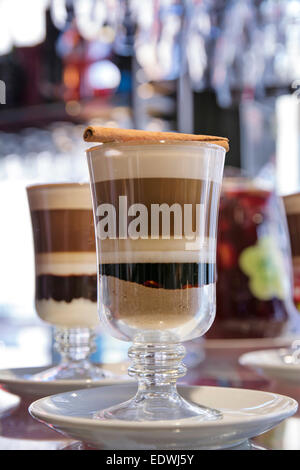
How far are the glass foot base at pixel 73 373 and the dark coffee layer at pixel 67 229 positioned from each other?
19cm

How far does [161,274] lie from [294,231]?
0.58 metres

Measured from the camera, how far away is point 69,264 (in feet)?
4.01

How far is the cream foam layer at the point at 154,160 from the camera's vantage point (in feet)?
2.69

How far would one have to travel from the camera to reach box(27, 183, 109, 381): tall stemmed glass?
3.96 ft

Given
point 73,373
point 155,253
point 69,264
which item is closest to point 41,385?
point 73,373

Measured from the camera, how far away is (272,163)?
343 centimetres

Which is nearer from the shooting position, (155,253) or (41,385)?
(155,253)

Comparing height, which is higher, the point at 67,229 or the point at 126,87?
the point at 126,87

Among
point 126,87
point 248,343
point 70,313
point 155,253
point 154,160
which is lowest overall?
point 248,343

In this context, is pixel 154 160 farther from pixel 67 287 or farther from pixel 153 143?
pixel 67 287

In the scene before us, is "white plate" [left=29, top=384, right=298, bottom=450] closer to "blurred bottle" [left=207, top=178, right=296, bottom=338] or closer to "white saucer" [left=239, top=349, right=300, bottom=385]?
"white saucer" [left=239, top=349, right=300, bottom=385]
